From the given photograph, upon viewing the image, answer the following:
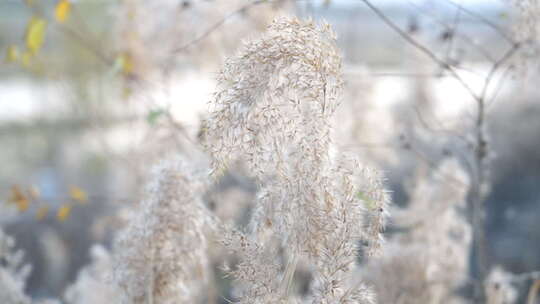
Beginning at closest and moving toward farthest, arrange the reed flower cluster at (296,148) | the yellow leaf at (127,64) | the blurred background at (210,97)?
1. the reed flower cluster at (296,148)
2. the blurred background at (210,97)
3. the yellow leaf at (127,64)

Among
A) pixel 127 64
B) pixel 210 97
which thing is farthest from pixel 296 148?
pixel 127 64

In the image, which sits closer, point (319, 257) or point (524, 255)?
point (319, 257)

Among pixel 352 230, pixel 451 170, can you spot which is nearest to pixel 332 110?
pixel 352 230

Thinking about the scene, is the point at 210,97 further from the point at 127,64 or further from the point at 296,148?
the point at 127,64

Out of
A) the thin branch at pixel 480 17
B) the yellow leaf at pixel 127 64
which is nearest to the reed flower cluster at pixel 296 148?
the thin branch at pixel 480 17

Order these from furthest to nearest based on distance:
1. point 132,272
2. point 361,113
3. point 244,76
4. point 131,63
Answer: point 361,113, point 131,63, point 132,272, point 244,76

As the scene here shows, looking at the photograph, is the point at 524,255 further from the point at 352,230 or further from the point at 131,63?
the point at 352,230

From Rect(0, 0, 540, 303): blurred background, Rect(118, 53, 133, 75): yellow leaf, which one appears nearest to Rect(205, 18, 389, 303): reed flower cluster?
Rect(0, 0, 540, 303): blurred background

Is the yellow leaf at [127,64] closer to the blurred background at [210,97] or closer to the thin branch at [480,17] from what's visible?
the blurred background at [210,97]
